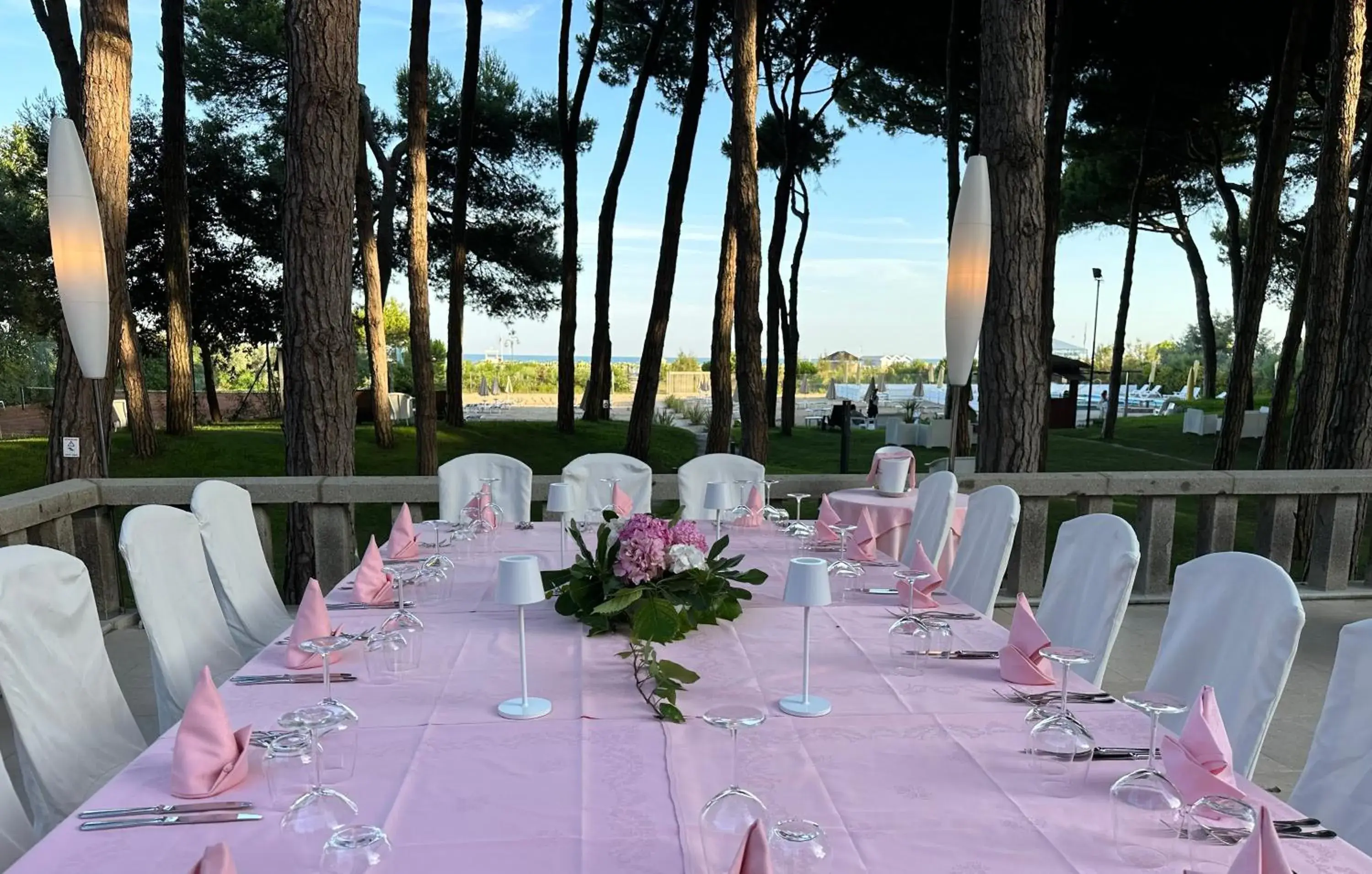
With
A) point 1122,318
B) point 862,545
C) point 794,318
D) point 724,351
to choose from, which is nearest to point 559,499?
point 862,545

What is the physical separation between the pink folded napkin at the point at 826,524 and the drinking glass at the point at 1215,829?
1.97m

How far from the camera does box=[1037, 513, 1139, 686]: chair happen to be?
2.23 meters

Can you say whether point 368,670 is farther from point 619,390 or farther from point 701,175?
point 619,390

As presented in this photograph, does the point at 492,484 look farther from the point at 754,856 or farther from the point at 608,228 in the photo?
the point at 608,228

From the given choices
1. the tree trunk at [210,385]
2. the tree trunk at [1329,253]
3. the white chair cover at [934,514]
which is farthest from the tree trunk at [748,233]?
the tree trunk at [210,385]

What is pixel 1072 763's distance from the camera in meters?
1.46

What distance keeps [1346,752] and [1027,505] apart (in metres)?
2.76

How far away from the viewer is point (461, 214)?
458 inches

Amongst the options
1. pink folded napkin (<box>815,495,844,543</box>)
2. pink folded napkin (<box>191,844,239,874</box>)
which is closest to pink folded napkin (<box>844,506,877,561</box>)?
pink folded napkin (<box>815,495,844,543</box>)

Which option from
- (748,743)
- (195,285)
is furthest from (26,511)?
(195,285)

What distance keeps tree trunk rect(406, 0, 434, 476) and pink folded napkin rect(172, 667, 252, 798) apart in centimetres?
683

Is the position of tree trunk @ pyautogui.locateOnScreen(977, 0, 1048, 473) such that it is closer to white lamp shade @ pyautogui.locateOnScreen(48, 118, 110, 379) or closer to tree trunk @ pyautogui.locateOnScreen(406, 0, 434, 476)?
white lamp shade @ pyautogui.locateOnScreen(48, 118, 110, 379)

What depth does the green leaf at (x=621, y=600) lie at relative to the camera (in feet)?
6.57

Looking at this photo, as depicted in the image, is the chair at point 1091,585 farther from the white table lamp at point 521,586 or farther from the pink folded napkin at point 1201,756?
the white table lamp at point 521,586
